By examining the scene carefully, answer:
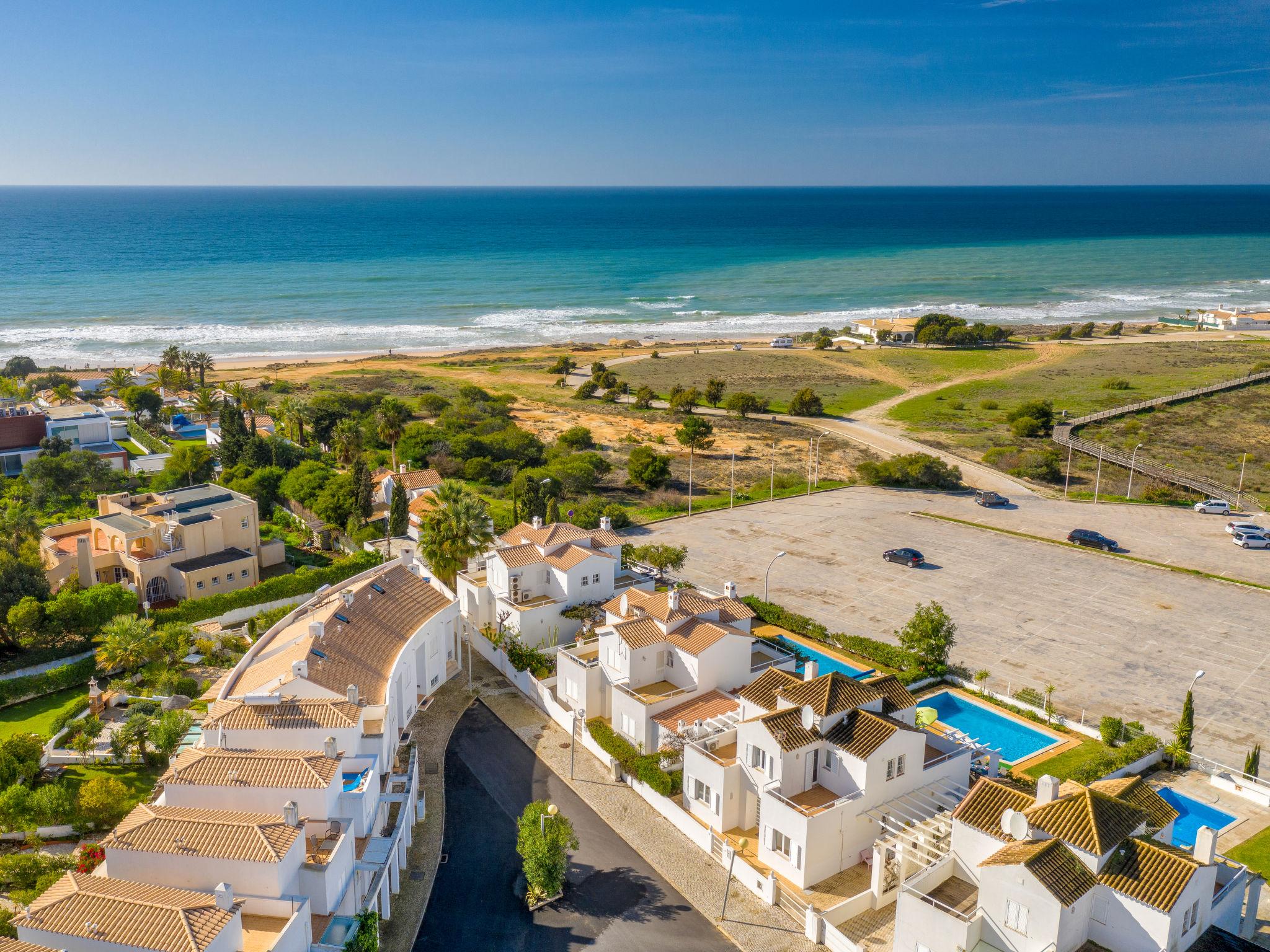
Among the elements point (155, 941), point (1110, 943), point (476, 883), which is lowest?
point (476, 883)

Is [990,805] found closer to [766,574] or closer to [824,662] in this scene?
[824,662]

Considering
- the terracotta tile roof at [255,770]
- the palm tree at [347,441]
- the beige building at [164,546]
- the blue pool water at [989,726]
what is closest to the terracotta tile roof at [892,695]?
the blue pool water at [989,726]

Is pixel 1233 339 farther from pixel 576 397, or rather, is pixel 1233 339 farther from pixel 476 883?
pixel 476 883

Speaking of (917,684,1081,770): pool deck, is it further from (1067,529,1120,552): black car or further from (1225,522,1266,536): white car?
(1225,522,1266,536): white car

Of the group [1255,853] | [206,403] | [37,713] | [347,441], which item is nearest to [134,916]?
[37,713]

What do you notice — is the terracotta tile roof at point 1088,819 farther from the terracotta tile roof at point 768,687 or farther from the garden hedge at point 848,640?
the garden hedge at point 848,640

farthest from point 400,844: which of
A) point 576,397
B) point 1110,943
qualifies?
point 576,397
